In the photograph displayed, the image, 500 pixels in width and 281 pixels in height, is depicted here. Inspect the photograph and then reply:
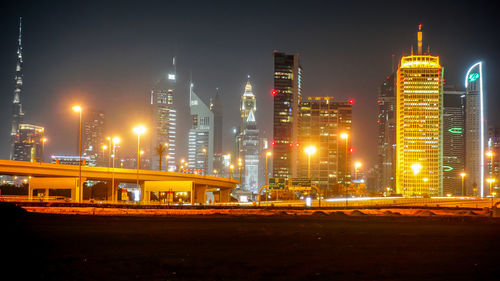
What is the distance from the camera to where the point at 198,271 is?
13.5 meters

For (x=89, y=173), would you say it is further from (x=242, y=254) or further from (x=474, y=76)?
(x=474, y=76)

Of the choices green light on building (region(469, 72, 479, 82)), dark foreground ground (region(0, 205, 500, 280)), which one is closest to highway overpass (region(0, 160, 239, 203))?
dark foreground ground (region(0, 205, 500, 280))

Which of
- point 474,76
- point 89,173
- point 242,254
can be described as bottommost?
point 242,254

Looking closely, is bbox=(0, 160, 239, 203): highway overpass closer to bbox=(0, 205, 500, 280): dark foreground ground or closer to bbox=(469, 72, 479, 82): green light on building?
bbox=(0, 205, 500, 280): dark foreground ground

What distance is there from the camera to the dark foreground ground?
43.0ft

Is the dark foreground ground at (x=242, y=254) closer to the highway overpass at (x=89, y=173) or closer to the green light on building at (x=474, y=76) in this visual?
the highway overpass at (x=89, y=173)

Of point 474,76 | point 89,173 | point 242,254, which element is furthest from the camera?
point 474,76

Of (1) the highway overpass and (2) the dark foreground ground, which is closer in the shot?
(2) the dark foreground ground

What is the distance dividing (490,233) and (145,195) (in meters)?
60.3

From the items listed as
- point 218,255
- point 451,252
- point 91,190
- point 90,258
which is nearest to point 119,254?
point 90,258

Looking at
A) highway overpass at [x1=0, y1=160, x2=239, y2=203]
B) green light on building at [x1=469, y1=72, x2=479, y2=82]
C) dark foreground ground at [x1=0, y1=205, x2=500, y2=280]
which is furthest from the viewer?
green light on building at [x1=469, y1=72, x2=479, y2=82]

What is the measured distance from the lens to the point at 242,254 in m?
16.4

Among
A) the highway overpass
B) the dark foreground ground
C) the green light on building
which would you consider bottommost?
the dark foreground ground

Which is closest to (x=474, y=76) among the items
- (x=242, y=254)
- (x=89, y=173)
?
(x=89, y=173)
